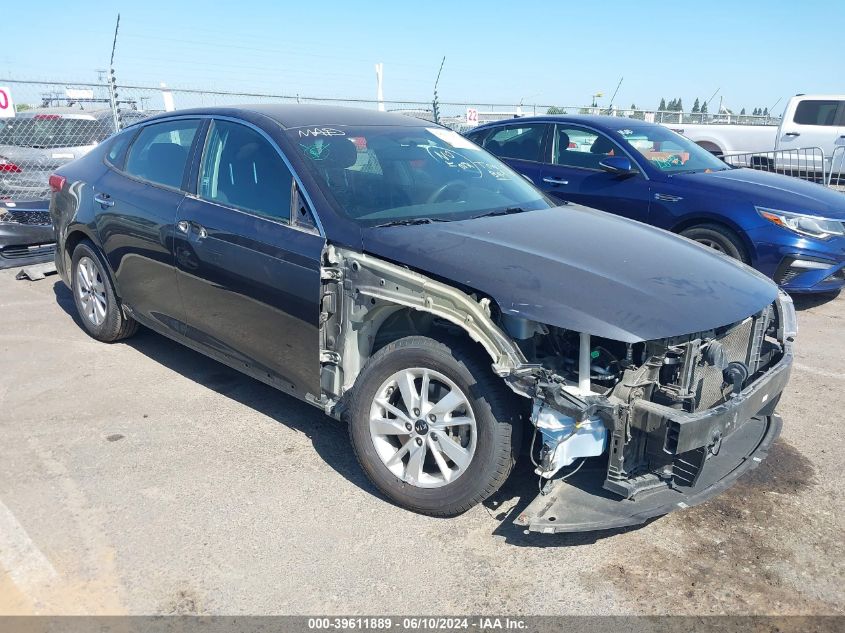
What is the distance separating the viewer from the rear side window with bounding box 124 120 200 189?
14.4 ft

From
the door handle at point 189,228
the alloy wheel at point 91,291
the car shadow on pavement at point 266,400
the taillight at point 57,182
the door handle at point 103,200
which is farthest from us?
the taillight at point 57,182

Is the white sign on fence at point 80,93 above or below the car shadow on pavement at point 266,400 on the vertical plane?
above

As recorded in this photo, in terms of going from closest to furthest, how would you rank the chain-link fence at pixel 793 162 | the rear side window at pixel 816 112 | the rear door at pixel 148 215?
1. the rear door at pixel 148 215
2. the chain-link fence at pixel 793 162
3. the rear side window at pixel 816 112

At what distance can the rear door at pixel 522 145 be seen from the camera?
765 centimetres

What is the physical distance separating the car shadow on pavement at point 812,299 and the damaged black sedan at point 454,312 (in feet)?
11.2

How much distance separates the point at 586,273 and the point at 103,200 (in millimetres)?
3496

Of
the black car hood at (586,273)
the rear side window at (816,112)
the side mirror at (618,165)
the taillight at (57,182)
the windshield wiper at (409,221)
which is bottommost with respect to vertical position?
the black car hood at (586,273)

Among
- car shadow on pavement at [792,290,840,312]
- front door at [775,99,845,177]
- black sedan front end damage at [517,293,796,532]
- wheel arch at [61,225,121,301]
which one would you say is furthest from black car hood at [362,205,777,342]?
front door at [775,99,845,177]

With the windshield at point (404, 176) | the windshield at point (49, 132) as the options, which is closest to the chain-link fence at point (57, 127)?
the windshield at point (49, 132)

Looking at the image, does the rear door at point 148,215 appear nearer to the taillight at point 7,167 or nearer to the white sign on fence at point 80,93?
the taillight at point 7,167

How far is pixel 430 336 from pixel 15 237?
19.6 ft

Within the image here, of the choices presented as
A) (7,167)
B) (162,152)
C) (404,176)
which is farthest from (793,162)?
(7,167)

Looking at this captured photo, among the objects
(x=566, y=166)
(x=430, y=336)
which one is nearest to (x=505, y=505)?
(x=430, y=336)

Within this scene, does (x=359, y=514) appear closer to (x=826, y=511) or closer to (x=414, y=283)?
(x=414, y=283)
